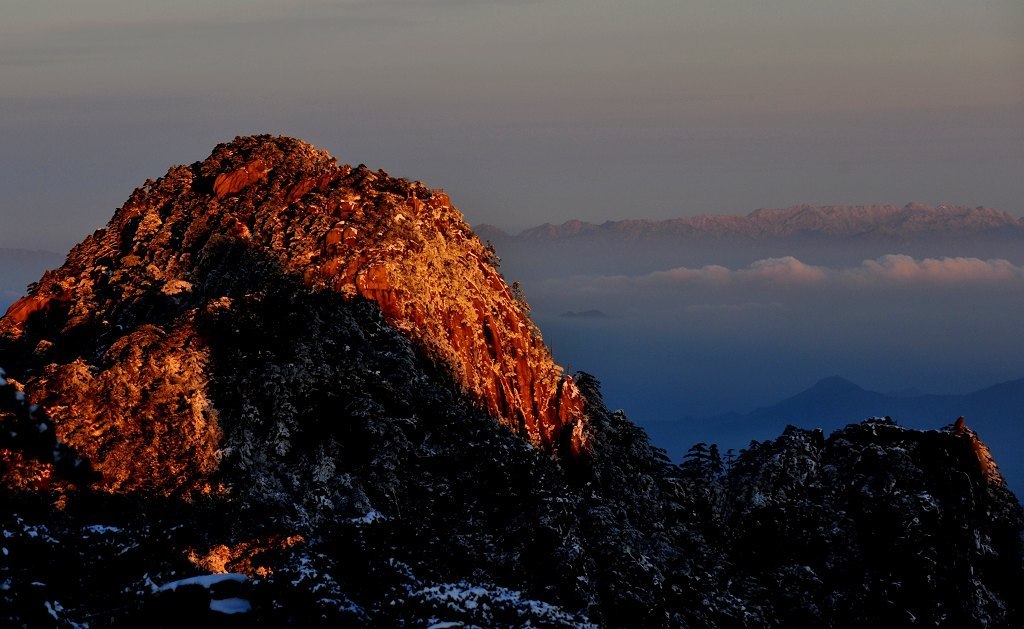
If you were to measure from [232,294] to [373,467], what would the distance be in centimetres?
2324

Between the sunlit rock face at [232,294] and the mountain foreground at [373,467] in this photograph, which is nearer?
the mountain foreground at [373,467]

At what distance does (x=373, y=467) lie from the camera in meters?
91.6

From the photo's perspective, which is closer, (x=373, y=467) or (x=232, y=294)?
(x=373, y=467)

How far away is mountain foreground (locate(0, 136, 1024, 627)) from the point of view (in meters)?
81.4

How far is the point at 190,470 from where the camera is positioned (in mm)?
89625

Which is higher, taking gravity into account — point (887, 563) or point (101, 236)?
point (101, 236)

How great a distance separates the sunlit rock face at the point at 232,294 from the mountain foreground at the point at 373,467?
0.22 meters

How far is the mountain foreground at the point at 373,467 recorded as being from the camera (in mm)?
81438

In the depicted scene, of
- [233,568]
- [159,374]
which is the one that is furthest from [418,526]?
[159,374]

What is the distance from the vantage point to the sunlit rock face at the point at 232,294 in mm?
92125

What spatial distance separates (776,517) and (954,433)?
16.7 meters

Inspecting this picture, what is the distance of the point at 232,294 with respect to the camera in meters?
108

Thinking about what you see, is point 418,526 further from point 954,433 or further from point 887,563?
point 954,433

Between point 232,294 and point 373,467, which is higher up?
point 232,294
